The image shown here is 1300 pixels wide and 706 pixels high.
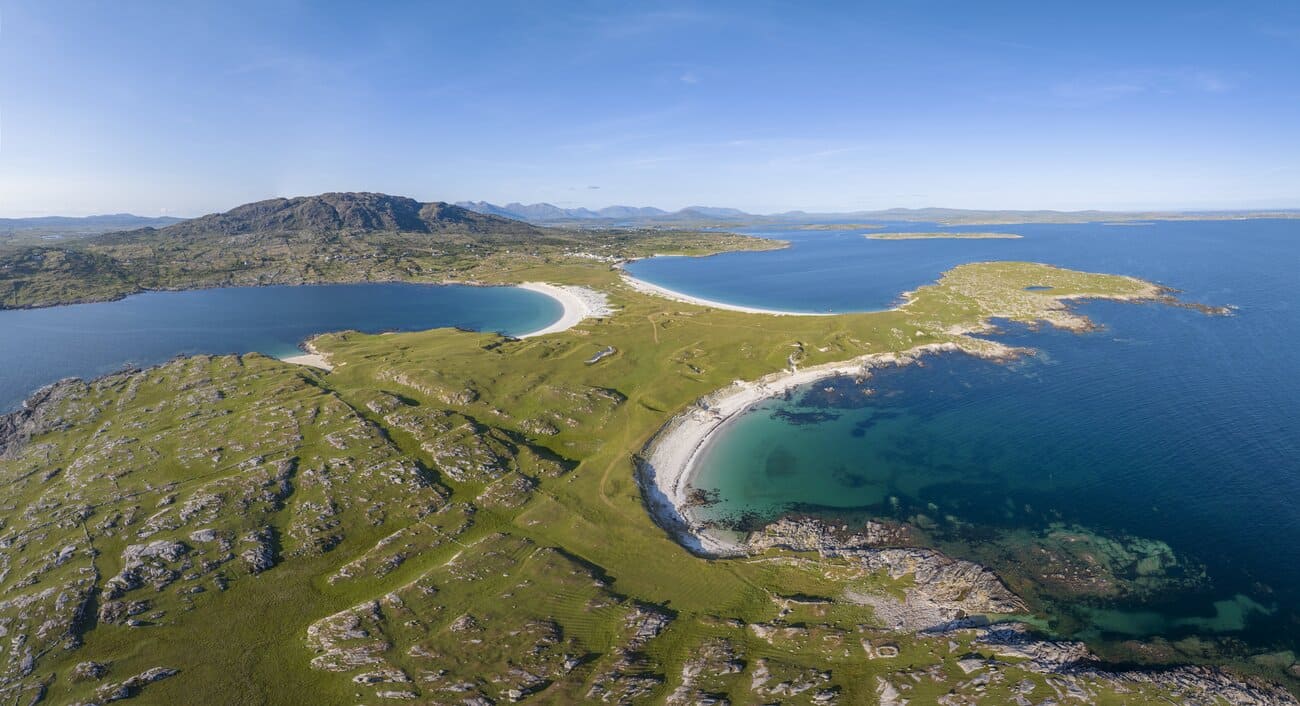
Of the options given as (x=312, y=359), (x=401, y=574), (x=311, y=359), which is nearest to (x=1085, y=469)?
(x=401, y=574)

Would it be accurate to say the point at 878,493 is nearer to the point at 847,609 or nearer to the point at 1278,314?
the point at 847,609

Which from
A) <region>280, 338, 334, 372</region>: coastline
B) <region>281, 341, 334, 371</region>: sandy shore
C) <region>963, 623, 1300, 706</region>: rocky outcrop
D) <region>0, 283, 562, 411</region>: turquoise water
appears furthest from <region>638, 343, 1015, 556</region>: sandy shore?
<region>0, 283, 562, 411</region>: turquoise water

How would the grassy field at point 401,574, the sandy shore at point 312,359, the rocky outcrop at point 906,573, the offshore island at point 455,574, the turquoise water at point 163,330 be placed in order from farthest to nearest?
the turquoise water at point 163,330
the sandy shore at point 312,359
the rocky outcrop at point 906,573
the grassy field at point 401,574
the offshore island at point 455,574

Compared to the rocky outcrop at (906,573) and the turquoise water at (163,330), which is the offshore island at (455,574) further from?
the turquoise water at (163,330)

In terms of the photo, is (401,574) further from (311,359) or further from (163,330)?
(163,330)

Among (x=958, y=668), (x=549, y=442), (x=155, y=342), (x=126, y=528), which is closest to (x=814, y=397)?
(x=549, y=442)

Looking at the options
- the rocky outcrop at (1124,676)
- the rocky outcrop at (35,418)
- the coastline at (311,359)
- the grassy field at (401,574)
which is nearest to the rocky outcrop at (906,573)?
the grassy field at (401,574)
